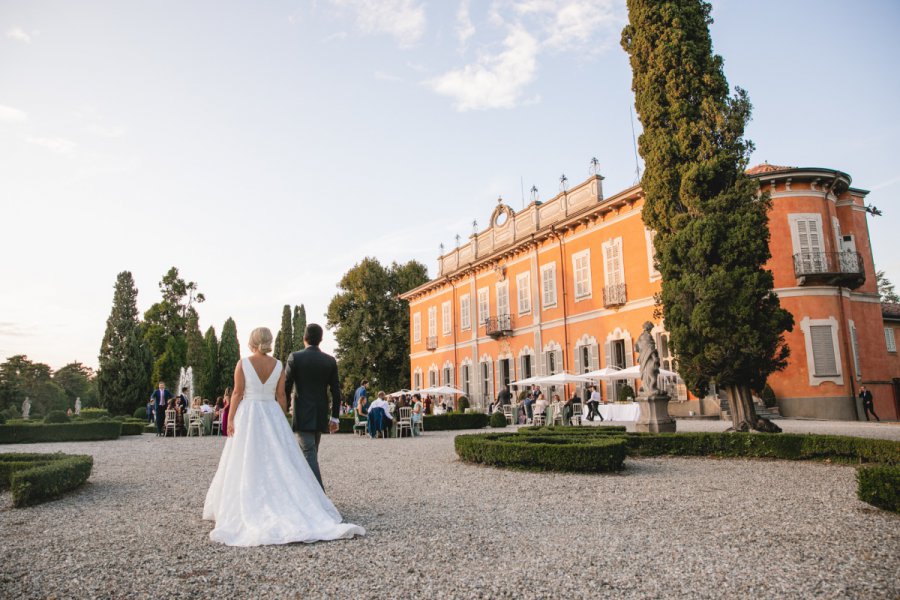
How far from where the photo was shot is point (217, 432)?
19188mm

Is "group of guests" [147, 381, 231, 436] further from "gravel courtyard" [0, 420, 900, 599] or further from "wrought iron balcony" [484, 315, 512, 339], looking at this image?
"wrought iron balcony" [484, 315, 512, 339]

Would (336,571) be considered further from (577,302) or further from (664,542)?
(577,302)

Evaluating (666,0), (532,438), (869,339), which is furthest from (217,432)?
(869,339)

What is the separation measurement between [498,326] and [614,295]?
819 cm

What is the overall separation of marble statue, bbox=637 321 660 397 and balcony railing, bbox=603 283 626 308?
9.49 meters

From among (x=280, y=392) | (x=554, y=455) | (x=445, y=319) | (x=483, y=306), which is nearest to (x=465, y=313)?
(x=483, y=306)

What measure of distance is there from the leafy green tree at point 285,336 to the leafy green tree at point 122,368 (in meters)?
17.2

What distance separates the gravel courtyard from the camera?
3.45 meters

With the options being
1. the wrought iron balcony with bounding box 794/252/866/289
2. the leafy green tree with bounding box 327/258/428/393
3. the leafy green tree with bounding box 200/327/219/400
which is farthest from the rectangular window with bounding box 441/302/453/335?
the leafy green tree with bounding box 200/327/219/400

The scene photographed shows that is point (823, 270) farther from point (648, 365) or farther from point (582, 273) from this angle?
point (648, 365)

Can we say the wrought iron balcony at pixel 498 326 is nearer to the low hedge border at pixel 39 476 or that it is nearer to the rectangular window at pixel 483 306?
the rectangular window at pixel 483 306

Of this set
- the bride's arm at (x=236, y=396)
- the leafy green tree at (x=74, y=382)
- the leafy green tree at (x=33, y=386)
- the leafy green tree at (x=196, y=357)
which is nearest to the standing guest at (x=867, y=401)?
the bride's arm at (x=236, y=396)

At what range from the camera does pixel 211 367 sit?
153 ft

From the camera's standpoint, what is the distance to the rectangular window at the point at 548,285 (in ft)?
85.5
